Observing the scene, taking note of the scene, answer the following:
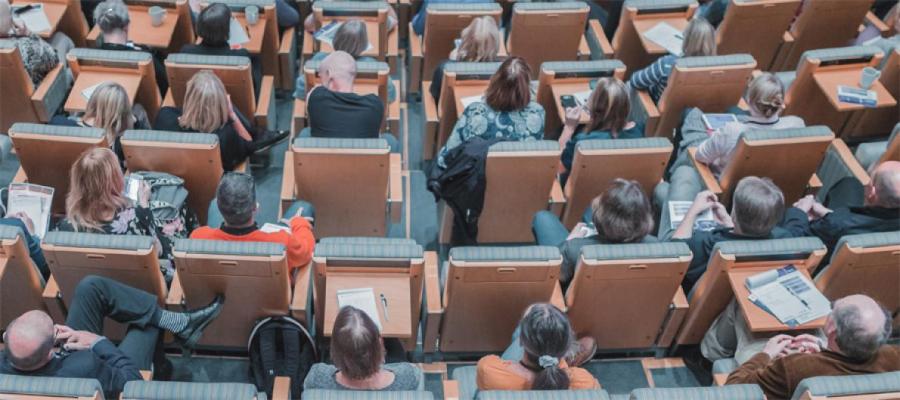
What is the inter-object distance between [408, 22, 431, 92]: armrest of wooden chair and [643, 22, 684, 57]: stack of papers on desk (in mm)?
1335

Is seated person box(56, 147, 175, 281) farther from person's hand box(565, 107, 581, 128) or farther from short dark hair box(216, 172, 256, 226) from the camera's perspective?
person's hand box(565, 107, 581, 128)

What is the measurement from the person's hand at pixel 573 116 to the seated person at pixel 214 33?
1.81 metres

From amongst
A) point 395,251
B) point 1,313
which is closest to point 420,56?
point 395,251

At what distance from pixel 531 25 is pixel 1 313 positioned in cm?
306

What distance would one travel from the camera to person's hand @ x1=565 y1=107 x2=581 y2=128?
4273 mm

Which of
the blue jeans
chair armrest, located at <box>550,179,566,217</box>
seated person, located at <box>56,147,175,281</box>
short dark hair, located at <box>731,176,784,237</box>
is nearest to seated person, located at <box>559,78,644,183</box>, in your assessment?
chair armrest, located at <box>550,179,566,217</box>

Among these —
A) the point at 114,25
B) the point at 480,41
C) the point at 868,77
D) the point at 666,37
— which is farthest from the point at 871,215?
the point at 114,25

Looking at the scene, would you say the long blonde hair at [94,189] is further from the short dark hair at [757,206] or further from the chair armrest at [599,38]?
the chair armrest at [599,38]

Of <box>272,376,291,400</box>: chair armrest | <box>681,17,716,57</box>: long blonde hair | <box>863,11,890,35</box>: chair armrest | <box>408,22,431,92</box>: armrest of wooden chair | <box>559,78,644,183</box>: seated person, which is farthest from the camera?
<box>863,11,890,35</box>: chair armrest

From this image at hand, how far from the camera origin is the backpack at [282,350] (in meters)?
3.34

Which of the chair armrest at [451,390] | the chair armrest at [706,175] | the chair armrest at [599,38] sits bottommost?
the chair armrest at [599,38]

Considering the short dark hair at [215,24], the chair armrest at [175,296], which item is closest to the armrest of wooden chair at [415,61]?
the short dark hair at [215,24]

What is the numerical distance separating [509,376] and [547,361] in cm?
15

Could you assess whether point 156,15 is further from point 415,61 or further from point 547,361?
point 547,361
